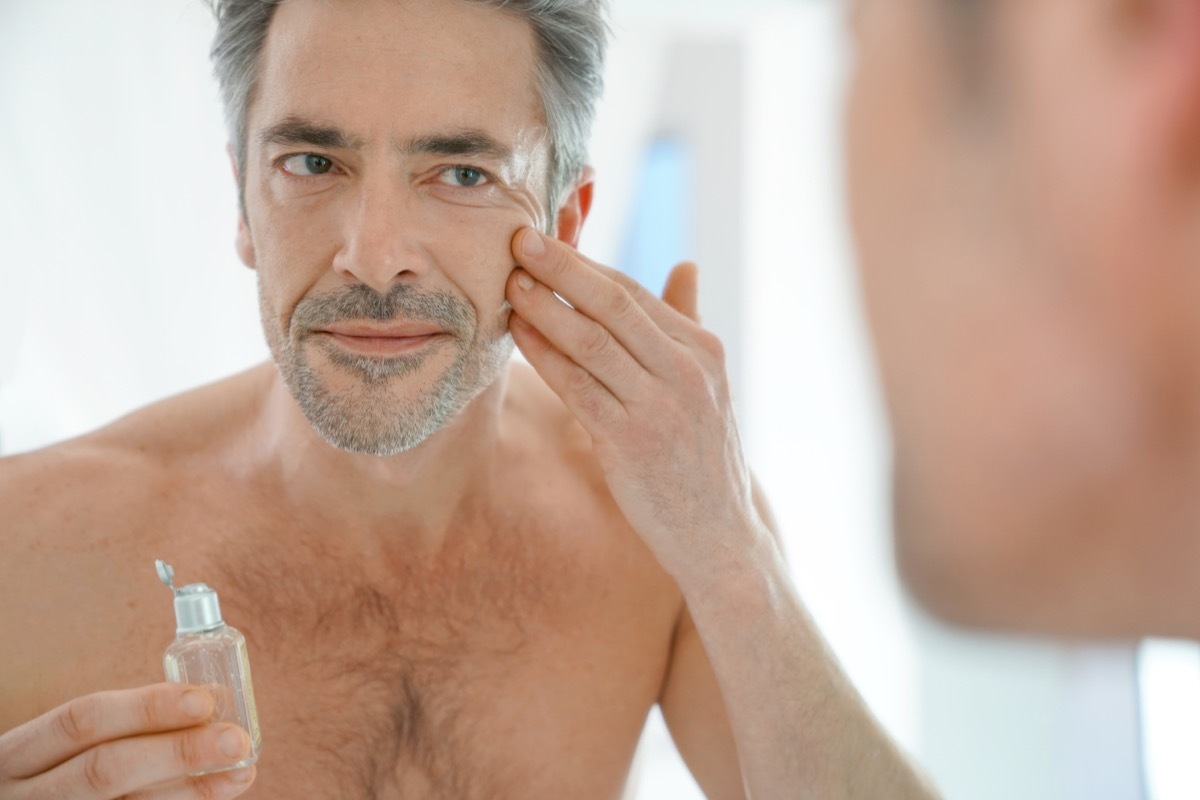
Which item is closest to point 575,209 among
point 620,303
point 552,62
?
point 552,62

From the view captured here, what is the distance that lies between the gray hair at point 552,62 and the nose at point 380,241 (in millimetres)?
252

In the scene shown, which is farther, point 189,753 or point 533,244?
point 533,244

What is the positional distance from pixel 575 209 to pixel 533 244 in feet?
1.28

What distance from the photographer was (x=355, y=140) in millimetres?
1373

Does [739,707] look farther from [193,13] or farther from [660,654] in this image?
[193,13]

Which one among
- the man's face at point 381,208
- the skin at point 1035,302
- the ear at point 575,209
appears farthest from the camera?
the ear at point 575,209

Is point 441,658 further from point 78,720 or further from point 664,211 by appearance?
point 664,211

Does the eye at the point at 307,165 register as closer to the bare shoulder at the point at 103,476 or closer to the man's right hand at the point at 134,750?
the bare shoulder at the point at 103,476

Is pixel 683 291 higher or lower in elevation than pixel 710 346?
higher

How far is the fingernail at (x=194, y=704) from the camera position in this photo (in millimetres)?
1037

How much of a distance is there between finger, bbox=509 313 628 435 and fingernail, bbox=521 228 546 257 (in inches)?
3.9

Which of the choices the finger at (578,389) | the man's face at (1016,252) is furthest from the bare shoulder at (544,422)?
the man's face at (1016,252)

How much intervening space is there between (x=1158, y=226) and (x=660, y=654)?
1405mm

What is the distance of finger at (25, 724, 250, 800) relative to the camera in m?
1.04
